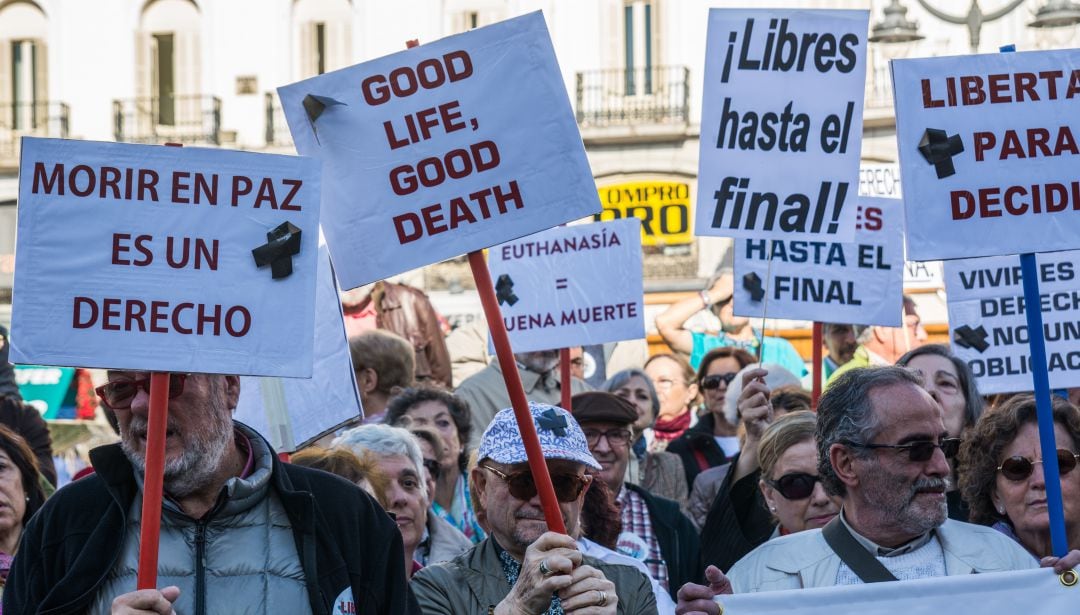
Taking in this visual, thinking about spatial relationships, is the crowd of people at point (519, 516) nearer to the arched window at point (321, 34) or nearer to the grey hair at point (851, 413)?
the grey hair at point (851, 413)

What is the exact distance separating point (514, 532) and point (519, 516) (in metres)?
0.04

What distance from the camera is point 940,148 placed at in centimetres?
497

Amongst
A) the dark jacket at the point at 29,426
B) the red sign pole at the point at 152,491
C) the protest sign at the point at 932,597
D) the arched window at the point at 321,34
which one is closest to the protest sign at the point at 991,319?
the protest sign at the point at 932,597

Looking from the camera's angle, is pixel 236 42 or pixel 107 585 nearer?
pixel 107 585

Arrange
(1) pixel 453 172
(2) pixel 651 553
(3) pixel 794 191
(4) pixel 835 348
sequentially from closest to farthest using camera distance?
(1) pixel 453 172
(2) pixel 651 553
(3) pixel 794 191
(4) pixel 835 348

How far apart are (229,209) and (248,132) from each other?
30.8 metres

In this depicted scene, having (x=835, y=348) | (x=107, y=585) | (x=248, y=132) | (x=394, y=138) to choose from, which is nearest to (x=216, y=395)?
(x=107, y=585)

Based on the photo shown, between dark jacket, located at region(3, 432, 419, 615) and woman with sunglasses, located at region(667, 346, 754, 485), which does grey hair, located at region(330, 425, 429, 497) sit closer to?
dark jacket, located at region(3, 432, 419, 615)

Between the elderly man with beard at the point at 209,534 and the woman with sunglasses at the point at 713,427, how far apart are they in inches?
168

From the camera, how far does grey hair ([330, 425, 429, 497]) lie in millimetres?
6129

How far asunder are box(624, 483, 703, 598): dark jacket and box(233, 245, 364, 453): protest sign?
3.56 feet

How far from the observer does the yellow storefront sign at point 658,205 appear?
102 feet

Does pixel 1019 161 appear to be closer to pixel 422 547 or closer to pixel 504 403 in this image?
pixel 422 547

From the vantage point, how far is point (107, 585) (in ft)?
13.1
